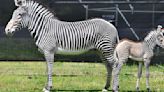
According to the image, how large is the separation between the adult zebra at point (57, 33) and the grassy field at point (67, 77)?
24.3 inches

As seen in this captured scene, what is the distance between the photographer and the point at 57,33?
8.79 m

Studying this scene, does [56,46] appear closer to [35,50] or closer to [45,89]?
[45,89]

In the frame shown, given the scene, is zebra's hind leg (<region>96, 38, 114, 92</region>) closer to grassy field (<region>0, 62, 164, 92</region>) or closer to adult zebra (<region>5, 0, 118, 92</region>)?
adult zebra (<region>5, 0, 118, 92</region>)

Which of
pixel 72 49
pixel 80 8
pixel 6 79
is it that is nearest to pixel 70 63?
pixel 80 8

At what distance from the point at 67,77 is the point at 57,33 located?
2.02 meters

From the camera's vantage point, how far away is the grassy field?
9078 millimetres

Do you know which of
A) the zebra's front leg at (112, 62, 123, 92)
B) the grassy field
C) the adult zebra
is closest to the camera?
the zebra's front leg at (112, 62, 123, 92)

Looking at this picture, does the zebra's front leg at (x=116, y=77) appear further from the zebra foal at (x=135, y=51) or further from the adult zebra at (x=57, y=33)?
the adult zebra at (x=57, y=33)

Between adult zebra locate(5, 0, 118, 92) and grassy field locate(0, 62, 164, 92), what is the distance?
0.62m

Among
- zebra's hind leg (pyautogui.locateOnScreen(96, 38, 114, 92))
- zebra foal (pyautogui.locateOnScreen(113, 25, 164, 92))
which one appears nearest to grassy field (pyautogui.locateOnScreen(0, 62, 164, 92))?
zebra's hind leg (pyautogui.locateOnScreen(96, 38, 114, 92))

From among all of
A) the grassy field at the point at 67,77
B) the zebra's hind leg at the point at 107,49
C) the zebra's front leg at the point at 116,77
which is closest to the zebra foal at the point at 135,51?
the zebra's front leg at the point at 116,77

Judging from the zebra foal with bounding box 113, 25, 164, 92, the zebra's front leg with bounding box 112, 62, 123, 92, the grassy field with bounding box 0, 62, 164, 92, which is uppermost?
the zebra foal with bounding box 113, 25, 164, 92

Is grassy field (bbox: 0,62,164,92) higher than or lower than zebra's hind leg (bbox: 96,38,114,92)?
lower

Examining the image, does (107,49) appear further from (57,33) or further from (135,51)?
(57,33)
